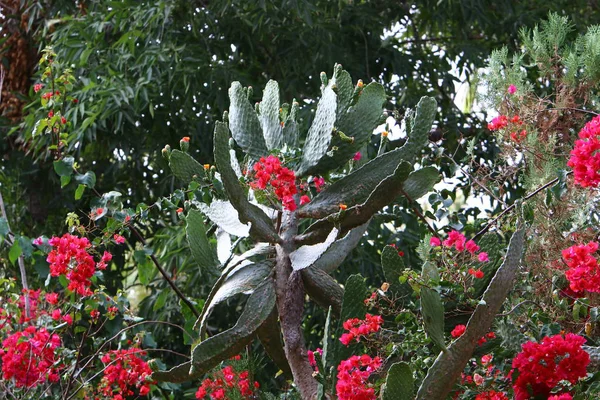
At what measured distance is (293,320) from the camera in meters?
2.55

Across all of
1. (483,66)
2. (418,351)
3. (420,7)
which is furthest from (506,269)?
(420,7)

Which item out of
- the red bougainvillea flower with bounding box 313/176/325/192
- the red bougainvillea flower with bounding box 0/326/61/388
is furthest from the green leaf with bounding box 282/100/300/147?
the red bougainvillea flower with bounding box 0/326/61/388

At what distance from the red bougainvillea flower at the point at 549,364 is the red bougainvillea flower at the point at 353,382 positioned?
34cm

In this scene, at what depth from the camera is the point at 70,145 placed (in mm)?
5312

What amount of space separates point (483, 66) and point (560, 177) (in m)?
3.32

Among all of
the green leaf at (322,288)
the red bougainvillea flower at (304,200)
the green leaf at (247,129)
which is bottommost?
the green leaf at (322,288)

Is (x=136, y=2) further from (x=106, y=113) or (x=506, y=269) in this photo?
(x=506, y=269)

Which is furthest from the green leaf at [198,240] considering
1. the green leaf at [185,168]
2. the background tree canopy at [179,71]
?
the background tree canopy at [179,71]

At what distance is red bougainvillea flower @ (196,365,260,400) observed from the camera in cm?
291

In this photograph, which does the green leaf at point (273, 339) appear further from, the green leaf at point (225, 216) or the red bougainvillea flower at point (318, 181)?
the red bougainvillea flower at point (318, 181)

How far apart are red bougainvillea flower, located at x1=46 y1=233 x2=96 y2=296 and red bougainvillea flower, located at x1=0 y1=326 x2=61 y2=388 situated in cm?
36

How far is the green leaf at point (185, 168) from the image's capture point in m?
2.76

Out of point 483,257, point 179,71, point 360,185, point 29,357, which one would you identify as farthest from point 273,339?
point 179,71

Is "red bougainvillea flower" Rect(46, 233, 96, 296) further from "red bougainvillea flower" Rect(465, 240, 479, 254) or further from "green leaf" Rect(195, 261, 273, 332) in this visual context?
"red bougainvillea flower" Rect(465, 240, 479, 254)
